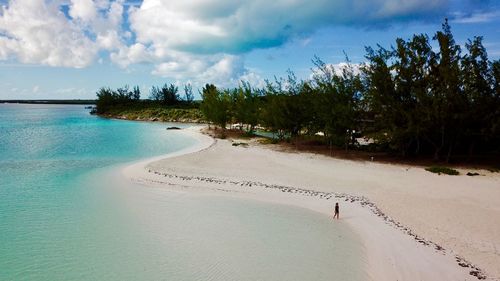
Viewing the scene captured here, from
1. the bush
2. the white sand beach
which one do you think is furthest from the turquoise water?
the bush

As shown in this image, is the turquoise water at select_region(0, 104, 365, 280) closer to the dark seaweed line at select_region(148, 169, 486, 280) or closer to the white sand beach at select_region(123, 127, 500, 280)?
the white sand beach at select_region(123, 127, 500, 280)

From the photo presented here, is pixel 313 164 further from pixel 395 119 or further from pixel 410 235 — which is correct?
pixel 410 235

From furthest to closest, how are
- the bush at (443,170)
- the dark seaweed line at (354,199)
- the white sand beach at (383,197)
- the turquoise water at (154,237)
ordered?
the bush at (443,170) → the white sand beach at (383,197) → the turquoise water at (154,237) → the dark seaweed line at (354,199)

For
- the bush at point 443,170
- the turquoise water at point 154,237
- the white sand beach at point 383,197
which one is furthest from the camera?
the bush at point 443,170

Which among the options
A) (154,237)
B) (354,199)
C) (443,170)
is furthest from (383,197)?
(154,237)

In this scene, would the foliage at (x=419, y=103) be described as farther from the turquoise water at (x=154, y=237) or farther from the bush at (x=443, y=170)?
the turquoise water at (x=154, y=237)

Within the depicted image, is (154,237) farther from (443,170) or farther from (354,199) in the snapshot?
(443,170)

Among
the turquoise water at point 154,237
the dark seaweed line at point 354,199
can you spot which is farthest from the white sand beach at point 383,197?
the turquoise water at point 154,237

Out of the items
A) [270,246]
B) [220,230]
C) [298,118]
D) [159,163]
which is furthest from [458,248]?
[298,118]
